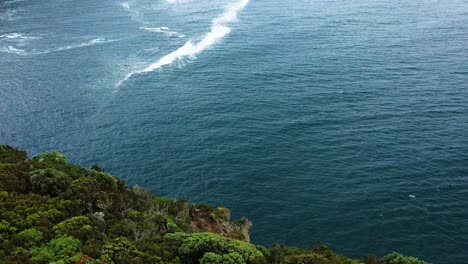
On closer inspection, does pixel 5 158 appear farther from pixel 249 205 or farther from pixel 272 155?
pixel 272 155

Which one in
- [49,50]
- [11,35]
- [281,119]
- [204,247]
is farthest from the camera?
[11,35]

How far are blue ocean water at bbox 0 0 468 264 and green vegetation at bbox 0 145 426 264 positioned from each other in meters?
24.0

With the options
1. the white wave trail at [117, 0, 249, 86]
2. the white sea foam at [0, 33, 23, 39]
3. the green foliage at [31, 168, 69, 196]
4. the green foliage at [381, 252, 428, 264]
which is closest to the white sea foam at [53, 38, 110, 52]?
the white sea foam at [0, 33, 23, 39]

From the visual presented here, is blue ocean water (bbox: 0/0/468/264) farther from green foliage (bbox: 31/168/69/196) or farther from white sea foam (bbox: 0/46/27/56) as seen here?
green foliage (bbox: 31/168/69/196)

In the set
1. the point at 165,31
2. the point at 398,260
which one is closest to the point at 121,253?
the point at 398,260

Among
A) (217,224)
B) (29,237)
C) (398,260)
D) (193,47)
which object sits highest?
(29,237)

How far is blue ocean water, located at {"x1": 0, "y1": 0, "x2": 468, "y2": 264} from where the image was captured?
92.2m

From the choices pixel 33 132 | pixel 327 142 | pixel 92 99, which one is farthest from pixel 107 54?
pixel 327 142

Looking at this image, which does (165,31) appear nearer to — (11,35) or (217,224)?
(11,35)

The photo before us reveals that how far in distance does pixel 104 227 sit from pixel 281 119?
7254 cm

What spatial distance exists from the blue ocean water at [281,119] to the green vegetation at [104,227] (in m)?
24.0

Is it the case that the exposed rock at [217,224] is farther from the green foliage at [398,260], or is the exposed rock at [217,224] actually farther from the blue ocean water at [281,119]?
the green foliage at [398,260]

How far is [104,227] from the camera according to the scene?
5828 cm

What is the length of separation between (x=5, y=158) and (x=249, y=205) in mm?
44415
